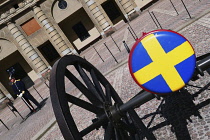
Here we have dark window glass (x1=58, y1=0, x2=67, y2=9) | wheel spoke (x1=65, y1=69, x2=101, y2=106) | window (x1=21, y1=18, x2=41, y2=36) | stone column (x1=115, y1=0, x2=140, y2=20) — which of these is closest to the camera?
wheel spoke (x1=65, y1=69, x2=101, y2=106)

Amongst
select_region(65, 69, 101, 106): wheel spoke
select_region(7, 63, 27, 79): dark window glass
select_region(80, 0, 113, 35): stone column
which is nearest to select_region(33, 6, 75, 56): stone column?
select_region(80, 0, 113, 35): stone column

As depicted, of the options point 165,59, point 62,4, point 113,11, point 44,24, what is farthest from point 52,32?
point 165,59

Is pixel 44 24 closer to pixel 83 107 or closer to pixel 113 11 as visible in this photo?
pixel 113 11

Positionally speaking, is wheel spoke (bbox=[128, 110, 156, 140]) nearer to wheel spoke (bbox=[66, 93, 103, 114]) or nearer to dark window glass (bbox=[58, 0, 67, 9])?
wheel spoke (bbox=[66, 93, 103, 114])

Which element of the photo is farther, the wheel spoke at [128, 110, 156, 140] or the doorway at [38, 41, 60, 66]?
the doorway at [38, 41, 60, 66]

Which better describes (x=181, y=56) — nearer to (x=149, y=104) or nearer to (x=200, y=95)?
→ (x=200, y=95)

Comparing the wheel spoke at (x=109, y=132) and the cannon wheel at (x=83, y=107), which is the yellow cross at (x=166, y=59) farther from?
the wheel spoke at (x=109, y=132)

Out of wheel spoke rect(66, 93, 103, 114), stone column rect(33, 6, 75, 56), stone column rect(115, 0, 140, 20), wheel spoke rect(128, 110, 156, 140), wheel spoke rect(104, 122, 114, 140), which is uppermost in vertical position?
stone column rect(33, 6, 75, 56)

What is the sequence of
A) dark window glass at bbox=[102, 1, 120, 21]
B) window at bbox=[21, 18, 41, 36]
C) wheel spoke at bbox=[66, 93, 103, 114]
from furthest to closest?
1. dark window glass at bbox=[102, 1, 120, 21]
2. window at bbox=[21, 18, 41, 36]
3. wheel spoke at bbox=[66, 93, 103, 114]

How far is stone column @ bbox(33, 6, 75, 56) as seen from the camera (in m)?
18.1

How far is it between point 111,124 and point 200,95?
7.21 feet

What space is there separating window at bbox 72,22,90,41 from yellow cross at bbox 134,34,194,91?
19.8m

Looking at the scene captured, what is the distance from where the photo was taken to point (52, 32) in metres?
18.6

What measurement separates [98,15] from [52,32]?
4.61m
